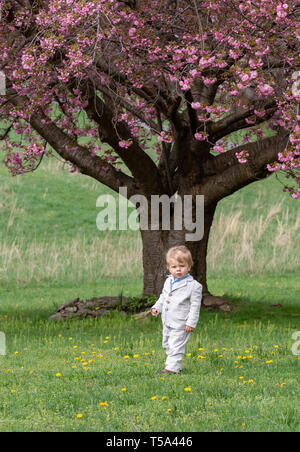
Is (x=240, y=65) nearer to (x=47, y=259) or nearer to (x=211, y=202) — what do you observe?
(x=211, y=202)

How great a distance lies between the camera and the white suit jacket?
834cm

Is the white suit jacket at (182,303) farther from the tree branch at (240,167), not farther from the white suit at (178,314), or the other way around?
the tree branch at (240,167)

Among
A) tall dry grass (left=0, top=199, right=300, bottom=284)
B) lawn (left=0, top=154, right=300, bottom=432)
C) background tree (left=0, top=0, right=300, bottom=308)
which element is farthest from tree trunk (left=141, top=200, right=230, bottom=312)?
tall dry grass (left=0, top=199, right=300, bottom=284)

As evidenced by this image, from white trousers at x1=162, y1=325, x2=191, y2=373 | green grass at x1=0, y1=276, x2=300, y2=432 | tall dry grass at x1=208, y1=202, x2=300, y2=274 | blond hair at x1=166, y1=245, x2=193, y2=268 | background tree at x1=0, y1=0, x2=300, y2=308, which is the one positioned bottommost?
green grass at x1=0, y1=276, x2=300, y2=432

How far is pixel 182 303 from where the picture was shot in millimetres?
8430

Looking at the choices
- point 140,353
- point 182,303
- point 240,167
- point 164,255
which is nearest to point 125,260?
point 164,255

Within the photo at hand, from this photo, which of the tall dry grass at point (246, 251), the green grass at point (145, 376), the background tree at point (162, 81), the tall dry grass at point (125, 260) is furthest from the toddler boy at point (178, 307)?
the tall dry grass at point (246, 251)

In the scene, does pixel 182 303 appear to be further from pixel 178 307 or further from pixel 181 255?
pixel 181 255

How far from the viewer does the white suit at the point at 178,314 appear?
8.34m

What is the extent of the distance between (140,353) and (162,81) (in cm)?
481

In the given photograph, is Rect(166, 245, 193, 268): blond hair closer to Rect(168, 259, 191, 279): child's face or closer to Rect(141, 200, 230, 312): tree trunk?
Rect(168, 259, 191, 279): child's face

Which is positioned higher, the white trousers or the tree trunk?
the tree trunk

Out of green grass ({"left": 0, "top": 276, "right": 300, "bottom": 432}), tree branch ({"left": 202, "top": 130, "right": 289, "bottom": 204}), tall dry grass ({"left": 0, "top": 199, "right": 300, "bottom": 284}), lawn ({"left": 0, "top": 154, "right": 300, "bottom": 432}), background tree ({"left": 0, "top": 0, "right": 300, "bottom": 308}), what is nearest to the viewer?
green grass ({"left": 0, "top": 276, "right": 300, "bottom": 432})
